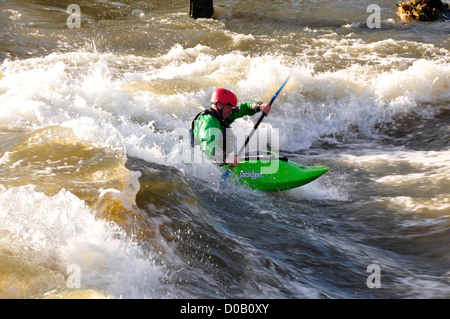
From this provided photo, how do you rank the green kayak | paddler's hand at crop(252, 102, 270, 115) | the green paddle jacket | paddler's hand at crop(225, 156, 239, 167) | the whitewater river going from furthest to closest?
paddler's hand at crop(252, 102, 270, 115)
the green kayak
paddler's hand at crop(225, 156, 239, 167)
the green paddle jacket
the whitewater river

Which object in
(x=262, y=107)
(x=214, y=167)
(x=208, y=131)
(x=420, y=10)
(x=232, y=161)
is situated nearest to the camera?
(x=208, y=131)

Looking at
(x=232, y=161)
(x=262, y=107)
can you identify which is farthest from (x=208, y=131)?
(x=262, y=107)

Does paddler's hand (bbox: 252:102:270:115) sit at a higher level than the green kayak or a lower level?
higher

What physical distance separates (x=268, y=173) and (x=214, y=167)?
1.99ft

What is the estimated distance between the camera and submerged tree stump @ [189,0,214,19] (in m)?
13.5

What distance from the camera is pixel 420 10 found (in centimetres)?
1353

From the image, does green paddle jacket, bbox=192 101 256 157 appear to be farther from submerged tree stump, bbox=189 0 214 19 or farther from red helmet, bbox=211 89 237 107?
submerged tree stump, bbox=189 0 214 19

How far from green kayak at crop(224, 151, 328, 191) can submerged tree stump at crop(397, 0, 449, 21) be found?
32.1 ft

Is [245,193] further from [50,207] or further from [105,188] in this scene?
[50,207]

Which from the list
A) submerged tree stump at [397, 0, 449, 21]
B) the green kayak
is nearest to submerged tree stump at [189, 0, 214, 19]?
submerged tree stump at [397, 0, 449, 21]

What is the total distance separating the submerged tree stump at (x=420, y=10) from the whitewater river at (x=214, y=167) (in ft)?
3.28

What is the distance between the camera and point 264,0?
1603cm

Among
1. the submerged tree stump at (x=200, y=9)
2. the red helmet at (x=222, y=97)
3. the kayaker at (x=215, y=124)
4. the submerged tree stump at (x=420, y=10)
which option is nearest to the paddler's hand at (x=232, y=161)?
the kayaker at (x=215, y=124)

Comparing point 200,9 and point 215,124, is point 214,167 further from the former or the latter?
point 200,9
